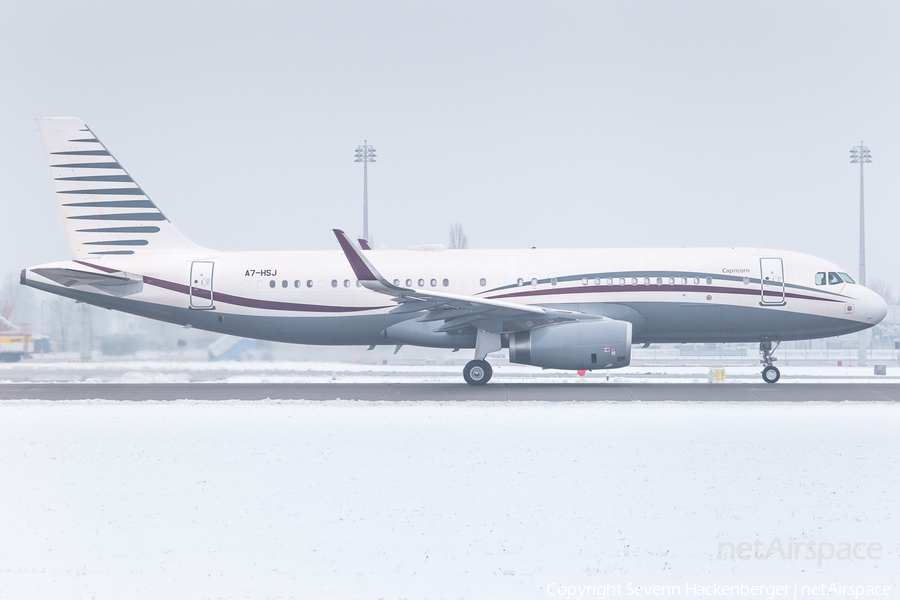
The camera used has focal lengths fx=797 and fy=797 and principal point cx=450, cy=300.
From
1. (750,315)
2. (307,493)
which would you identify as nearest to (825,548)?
(307,493)

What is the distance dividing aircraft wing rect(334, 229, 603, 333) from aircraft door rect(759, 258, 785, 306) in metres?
4.83

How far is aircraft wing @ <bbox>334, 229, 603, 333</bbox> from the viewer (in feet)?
65.6

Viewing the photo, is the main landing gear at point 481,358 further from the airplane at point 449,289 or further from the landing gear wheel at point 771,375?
the landing gear wheel at point 771,375

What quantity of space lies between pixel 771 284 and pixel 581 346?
607 centimetres

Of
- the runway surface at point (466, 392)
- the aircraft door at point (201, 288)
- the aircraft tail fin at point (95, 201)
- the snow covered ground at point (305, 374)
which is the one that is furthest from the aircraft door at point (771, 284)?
the aircraft tail fin at point (95, 201)

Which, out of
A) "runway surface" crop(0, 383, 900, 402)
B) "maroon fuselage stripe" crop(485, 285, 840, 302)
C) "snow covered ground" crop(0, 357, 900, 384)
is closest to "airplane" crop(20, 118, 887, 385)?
"maroon fuselage stripe" crop(485, 285, 840, 302)

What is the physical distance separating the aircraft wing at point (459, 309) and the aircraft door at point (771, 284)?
4830mm

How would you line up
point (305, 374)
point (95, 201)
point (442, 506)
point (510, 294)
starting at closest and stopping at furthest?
point (442, 506)
point (510, 294)
point (95, 201)
point (305, 374)

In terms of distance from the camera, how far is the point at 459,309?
830 inches

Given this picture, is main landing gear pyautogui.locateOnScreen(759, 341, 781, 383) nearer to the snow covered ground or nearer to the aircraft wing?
the snow covered ground

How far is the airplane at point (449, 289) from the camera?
21328 mm

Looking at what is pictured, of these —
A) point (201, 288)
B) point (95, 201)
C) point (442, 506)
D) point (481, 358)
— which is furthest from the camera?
point (95, 201)

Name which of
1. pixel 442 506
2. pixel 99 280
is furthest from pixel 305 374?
pixel 442 506

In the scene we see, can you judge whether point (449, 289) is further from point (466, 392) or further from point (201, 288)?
point (201, 288)
